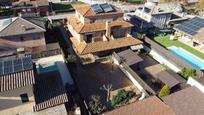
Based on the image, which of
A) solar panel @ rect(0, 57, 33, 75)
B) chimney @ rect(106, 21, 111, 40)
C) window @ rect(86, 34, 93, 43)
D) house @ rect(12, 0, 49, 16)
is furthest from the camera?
house @ rect(12, 0, 49, 16)

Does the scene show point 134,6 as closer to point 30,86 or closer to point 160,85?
point 160,85

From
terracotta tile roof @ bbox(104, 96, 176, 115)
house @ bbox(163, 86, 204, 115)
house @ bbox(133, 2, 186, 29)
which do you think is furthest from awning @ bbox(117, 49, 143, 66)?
house @ bbox(133, 2, 186, 29)

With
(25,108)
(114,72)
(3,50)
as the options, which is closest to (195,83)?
(114,72)

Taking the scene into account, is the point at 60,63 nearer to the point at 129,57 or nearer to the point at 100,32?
the point at 100,32

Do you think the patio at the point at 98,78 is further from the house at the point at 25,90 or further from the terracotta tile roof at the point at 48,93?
the house at the point at 25,90

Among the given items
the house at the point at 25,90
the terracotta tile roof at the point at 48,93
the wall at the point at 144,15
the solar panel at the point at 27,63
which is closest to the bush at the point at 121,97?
the terracotta tile roof at the point at 48,93

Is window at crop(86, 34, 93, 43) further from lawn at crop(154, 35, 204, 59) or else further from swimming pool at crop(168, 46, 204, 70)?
swimming pool at crop(168, 46, 204, 70)
